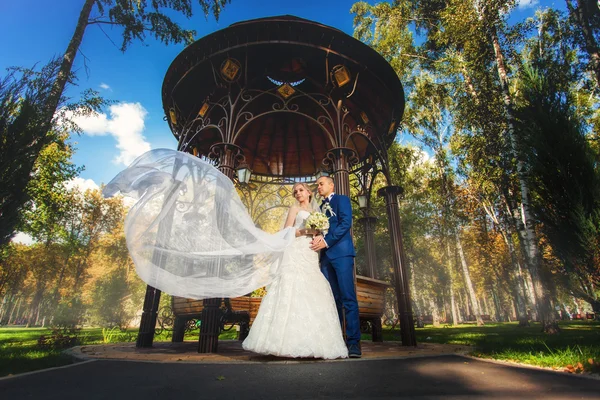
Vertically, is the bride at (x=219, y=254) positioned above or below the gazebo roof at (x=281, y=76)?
below

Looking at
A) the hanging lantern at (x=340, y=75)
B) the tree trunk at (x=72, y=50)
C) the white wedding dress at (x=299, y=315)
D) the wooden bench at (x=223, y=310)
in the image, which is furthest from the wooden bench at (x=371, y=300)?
the tree trunk at (x=72, y=50)

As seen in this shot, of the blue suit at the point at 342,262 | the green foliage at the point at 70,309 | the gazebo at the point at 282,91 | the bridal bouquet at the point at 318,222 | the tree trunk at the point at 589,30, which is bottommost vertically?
the green foliage at the point at 70,309

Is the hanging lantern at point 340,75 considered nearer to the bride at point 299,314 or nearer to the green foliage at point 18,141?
the bride at point 299,314

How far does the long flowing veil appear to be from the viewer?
365cm

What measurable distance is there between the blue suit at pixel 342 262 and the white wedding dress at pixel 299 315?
16 centimetres

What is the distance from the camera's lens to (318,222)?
4246 mm

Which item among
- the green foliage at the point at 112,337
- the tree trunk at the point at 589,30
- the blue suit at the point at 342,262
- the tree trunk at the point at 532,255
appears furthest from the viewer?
the tree trunk at the point at 532,255

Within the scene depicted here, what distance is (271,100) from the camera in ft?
28.2

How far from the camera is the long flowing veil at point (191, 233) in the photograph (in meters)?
3.65

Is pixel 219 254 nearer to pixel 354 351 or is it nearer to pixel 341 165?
pixel 354 351

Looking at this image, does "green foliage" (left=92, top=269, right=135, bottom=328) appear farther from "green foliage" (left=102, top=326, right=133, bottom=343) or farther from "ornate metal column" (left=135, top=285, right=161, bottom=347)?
"ornate metal column" (left=135, top=285, right=161, bottom=347)

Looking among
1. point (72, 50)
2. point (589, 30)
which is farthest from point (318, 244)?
point (72, 50)

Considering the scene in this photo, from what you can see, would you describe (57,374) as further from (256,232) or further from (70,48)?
(70,48)

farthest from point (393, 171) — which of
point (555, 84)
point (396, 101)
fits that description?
point (555, 84)
